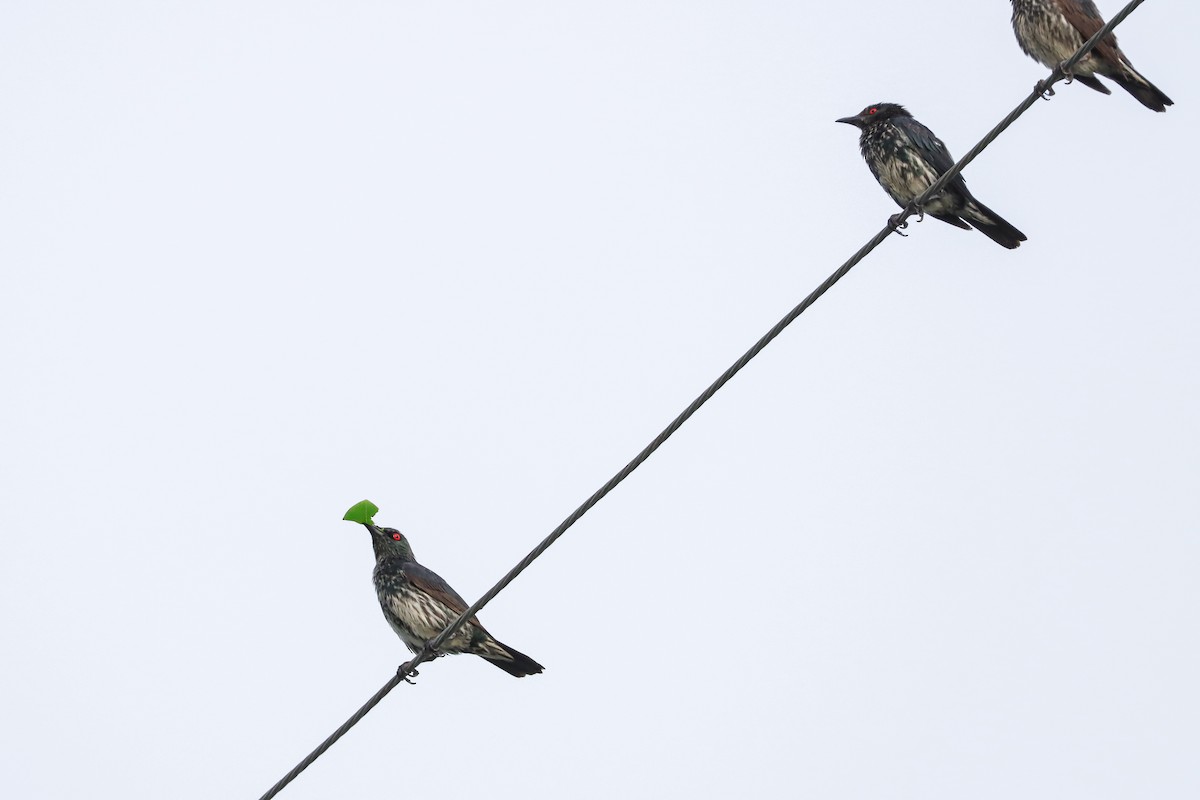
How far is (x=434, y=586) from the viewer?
34.3 feet

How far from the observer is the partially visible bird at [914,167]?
10.3 m

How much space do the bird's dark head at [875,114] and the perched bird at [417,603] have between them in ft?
14.6

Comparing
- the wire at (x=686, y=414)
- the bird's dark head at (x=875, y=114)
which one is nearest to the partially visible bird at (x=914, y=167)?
the bird's dark head at (x=875, y=114)

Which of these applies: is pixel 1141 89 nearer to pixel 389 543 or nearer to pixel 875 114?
pixel 875 114

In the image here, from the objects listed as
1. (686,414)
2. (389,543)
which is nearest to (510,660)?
A: (389,543)

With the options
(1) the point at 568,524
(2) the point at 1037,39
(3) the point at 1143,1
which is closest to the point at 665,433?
(1) the point at 568,524

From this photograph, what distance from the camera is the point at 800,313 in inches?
254

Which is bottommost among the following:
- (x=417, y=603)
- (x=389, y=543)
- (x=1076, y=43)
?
(x=417, y=603)

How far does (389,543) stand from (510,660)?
4.66ft

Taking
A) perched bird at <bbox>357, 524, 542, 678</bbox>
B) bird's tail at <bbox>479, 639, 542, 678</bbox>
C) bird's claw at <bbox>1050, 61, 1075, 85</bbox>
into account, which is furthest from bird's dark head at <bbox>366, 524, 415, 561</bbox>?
bird's claw at <bbox>1050, 61, 1075, 85</bbox>

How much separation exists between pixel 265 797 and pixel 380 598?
430 cm

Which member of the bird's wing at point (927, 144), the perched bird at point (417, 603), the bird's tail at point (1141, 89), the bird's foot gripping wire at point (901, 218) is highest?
the bird's tail at point (1141, 89)

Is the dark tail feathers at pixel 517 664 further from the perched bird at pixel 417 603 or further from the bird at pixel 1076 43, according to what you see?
the bird at pixel 1076 43

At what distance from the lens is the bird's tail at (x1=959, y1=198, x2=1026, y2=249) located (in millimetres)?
10242
